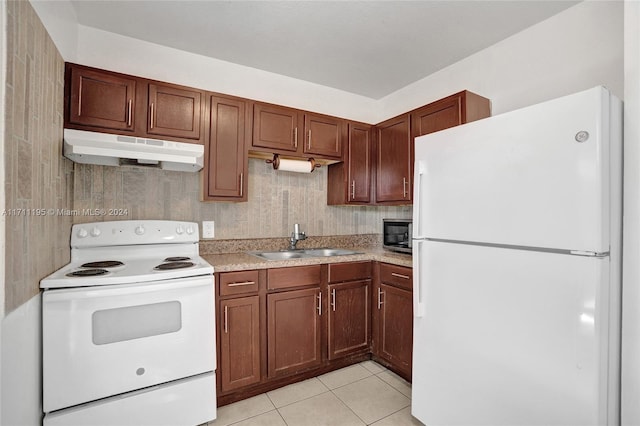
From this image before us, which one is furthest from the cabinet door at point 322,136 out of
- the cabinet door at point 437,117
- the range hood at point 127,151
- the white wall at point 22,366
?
the white wall at point 22,366

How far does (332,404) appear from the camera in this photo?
77.2 inches

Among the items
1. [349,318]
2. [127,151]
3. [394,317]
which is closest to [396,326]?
[394,317]

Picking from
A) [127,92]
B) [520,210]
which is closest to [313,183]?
[127,92]

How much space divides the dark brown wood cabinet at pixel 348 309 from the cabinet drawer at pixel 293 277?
0.14 metres

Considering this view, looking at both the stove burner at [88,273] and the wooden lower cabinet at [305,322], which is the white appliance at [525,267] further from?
the stove burner at [88,273]

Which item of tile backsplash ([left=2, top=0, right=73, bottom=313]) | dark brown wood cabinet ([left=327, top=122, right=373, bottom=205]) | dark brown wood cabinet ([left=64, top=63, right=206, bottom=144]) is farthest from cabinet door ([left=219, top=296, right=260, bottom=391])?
dark brown wood cabinet ([left=327, top=122, right=373, bottom=205])

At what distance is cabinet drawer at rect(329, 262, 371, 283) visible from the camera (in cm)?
231

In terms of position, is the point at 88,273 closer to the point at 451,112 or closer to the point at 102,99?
the point at 102,99

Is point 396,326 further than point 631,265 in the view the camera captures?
Yes

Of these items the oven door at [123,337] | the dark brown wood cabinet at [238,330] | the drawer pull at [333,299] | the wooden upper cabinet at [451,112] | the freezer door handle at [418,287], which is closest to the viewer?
the oven door at [123,337]

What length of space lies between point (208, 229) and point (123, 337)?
3.29 feet

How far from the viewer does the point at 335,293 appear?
2.31 m

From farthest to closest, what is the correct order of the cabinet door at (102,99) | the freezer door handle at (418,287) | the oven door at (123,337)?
the cabinet door at (102,99)
the freezer door handle at (418,287)
the oven door at (123,337)

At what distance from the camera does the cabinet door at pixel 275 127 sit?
92.1 inches
